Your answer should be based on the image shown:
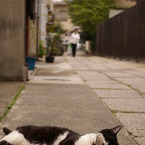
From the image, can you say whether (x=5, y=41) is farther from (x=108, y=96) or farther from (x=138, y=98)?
(x=138, y=98)

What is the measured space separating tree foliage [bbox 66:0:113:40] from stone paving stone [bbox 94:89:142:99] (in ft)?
60.6

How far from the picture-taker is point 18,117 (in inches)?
130

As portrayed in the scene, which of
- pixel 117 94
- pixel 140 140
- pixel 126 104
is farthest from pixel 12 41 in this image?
pixel 140 140

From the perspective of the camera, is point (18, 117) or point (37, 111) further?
point (37, 111)

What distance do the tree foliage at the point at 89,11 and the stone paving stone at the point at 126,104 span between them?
1929cm

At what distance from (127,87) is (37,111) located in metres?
2.47

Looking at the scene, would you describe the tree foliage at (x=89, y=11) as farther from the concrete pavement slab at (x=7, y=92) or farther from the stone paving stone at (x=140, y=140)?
the stone paving stone at (x=140, y=140)

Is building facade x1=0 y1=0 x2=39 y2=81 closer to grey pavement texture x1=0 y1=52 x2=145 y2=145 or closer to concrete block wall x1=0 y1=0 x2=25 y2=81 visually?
concrete block wall x1=0 y1=0 x2=25 y2=81

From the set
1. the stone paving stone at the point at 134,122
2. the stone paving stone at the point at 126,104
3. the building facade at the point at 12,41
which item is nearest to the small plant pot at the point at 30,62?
the building facade at the point at 12,41

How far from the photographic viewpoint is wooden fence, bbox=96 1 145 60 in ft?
39.8

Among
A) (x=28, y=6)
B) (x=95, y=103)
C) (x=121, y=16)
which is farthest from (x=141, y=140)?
(x=121, y=16)

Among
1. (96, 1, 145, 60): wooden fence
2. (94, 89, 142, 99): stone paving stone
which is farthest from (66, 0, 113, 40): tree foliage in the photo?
(94, 89, 142, 99): stone paving stone

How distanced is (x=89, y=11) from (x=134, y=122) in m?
20.6

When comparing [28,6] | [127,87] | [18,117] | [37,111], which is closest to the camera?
[18,117]
